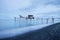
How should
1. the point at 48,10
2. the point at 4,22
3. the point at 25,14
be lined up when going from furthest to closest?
the point at 48,10 < the point at 25,14 < the point at 4,22

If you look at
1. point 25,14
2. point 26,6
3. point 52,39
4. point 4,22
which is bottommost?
point 52,39

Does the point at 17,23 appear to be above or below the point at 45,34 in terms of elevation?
above

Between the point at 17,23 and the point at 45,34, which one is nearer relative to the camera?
the point at 17,23

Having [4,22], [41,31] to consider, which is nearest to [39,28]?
[41,31]

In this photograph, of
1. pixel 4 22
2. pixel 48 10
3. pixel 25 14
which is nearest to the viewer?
pixel 4 22

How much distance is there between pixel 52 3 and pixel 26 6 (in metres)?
0.40

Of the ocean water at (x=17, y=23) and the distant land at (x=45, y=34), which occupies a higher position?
the ocean water at (x=17, y=23)

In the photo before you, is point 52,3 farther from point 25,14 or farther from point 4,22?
point 4,22

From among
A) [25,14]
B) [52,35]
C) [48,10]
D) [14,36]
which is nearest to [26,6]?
[25,14]

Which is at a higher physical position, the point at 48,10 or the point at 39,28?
the point at 48,10

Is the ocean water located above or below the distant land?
above

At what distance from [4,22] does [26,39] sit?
1.24 ft

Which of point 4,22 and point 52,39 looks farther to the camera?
point 52,39

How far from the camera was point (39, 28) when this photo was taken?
4.91 feet
